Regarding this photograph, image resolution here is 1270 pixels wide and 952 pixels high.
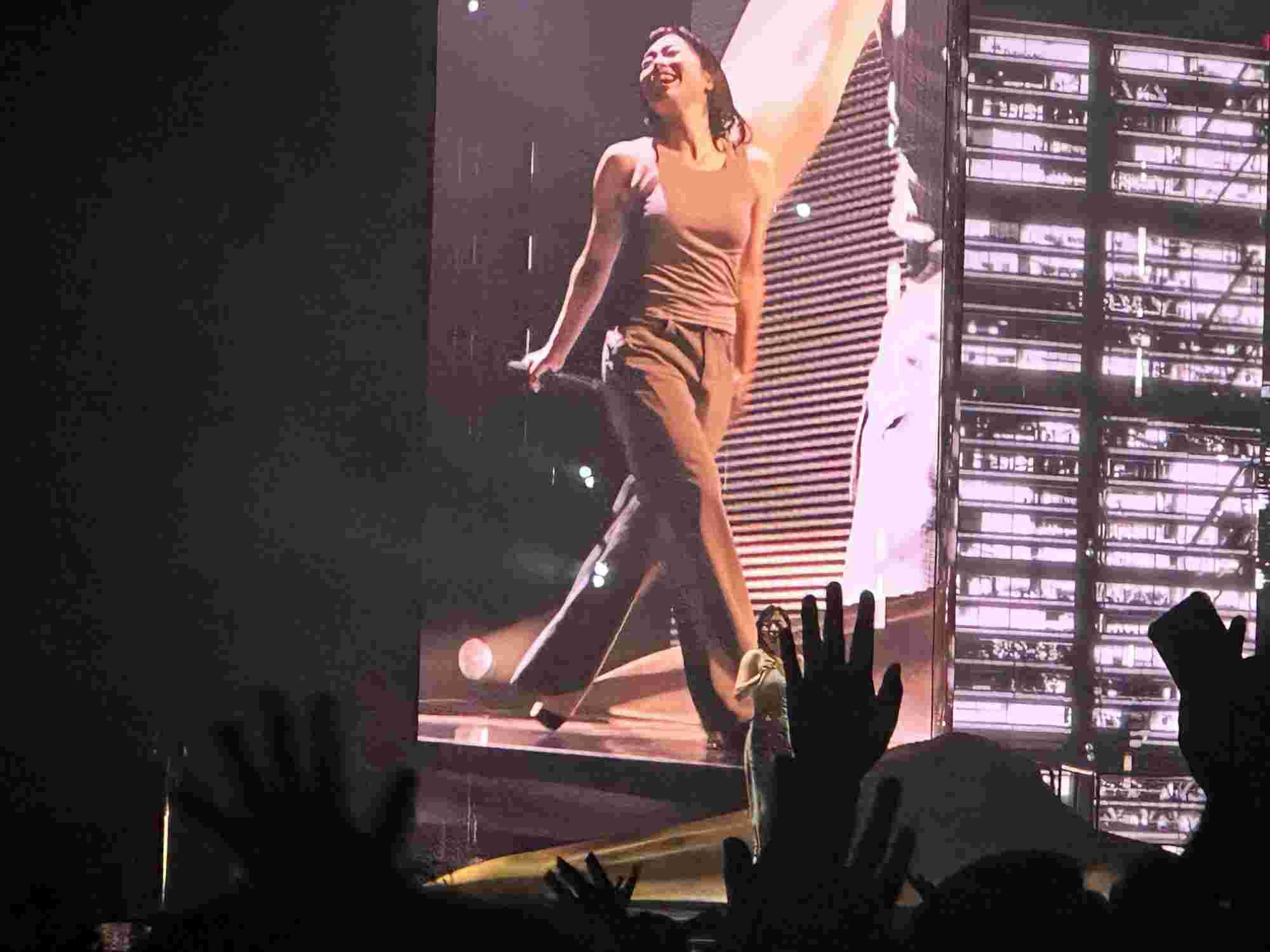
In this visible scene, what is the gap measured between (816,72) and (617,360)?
1.11 meters

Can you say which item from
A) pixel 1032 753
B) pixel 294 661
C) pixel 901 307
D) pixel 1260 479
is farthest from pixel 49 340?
pixel 1260 479

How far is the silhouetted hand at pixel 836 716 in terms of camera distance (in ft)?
2.83

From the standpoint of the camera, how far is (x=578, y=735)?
4738 millimetres

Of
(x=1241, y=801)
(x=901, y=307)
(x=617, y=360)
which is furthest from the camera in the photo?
(x=617, y=360)

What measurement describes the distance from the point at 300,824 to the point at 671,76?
4.41m

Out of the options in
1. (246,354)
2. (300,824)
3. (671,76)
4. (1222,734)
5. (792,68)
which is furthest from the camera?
(246,354)

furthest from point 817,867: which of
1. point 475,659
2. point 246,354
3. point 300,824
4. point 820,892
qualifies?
point 246,354

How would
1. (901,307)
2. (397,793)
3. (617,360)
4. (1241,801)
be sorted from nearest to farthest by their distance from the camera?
(397,793) < (1241,801) < (901,307) < (617,360)

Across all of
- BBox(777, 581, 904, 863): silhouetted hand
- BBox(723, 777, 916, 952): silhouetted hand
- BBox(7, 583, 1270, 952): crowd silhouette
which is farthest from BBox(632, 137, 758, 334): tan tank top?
BBox(723, 777, 916, 952): silhouetted hand

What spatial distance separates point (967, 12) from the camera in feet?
14.9

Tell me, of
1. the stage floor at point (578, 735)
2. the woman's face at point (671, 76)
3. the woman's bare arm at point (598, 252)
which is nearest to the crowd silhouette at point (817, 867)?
the stage floor at point (578, 735)

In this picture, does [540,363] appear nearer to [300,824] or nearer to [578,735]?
[578,735]

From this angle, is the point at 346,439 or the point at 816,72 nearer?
the point at 816,72

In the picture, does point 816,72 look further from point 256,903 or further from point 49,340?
point 256,903
